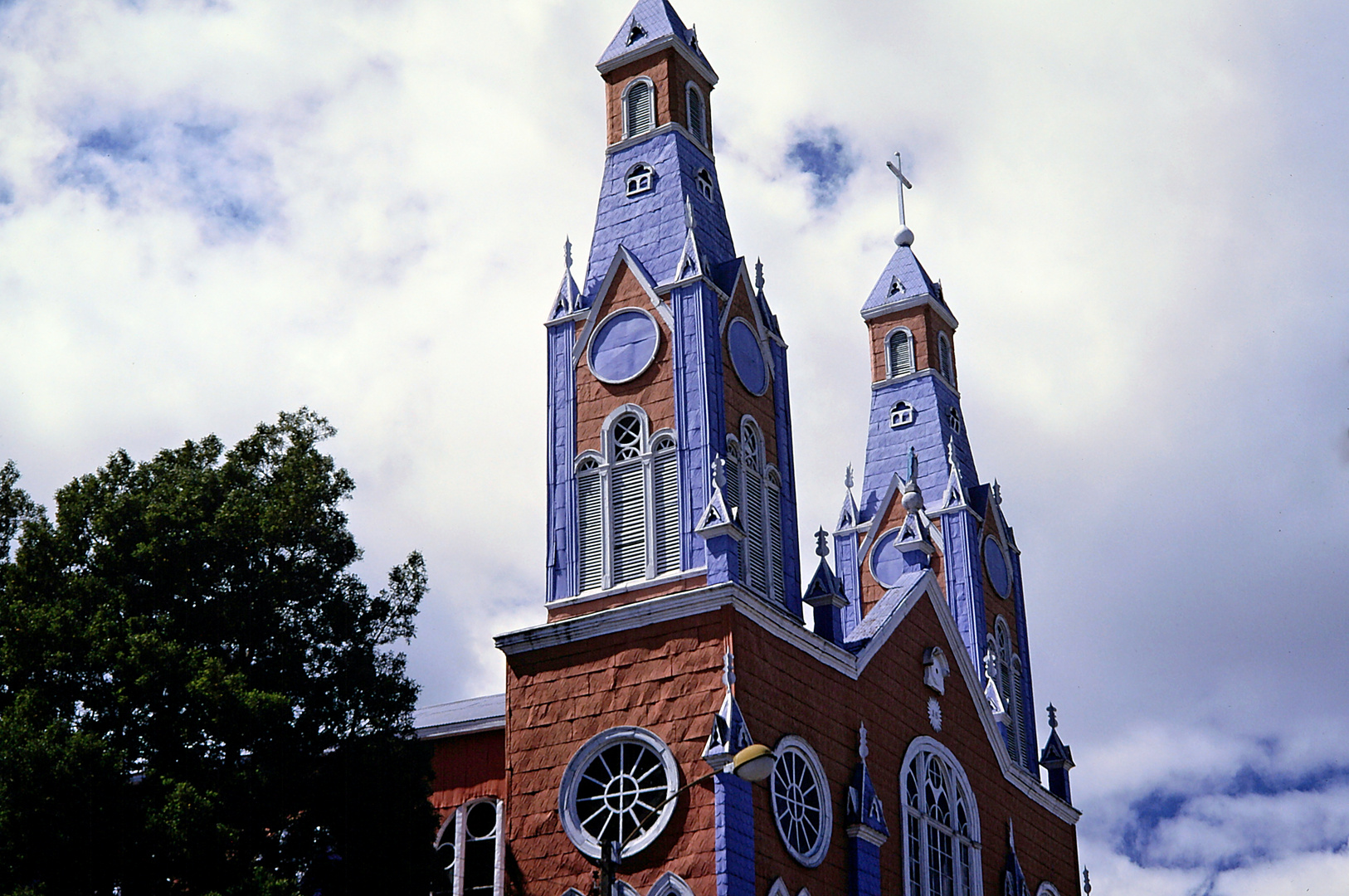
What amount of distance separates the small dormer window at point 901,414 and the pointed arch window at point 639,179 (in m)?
13.7

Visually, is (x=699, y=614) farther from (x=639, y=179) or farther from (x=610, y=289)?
(x=639, y=179)

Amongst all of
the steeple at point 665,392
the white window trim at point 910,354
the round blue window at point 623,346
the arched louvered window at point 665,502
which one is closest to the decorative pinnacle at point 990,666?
the white window trim at point 910,354

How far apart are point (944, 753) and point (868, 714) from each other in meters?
3.57

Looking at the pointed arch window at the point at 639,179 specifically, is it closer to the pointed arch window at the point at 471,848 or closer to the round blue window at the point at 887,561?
the round blue window at the point at 887,561

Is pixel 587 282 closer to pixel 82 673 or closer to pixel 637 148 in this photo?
pixel 637 148

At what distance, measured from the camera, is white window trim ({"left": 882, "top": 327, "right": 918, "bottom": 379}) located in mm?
46469

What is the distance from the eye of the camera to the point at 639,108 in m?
36.0

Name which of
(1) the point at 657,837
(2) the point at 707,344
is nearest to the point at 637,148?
(2) the point at 707,344

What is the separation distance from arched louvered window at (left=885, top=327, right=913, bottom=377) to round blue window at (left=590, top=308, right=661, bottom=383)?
1556 cm

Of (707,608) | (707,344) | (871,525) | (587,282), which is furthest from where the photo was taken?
(871,525)

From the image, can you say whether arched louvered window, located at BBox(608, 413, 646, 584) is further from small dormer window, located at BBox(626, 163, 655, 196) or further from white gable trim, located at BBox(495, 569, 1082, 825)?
small dormer window, located at BBox(626, 163, 655, 196)

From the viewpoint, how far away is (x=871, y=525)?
43844 mm

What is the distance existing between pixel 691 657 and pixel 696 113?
13.2m

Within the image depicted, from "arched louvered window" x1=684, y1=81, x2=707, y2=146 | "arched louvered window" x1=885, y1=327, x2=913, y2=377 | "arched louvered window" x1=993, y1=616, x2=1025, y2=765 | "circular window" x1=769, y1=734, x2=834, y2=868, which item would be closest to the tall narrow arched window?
"circular window" x1=769, y1=734, x2=834, y2=868
